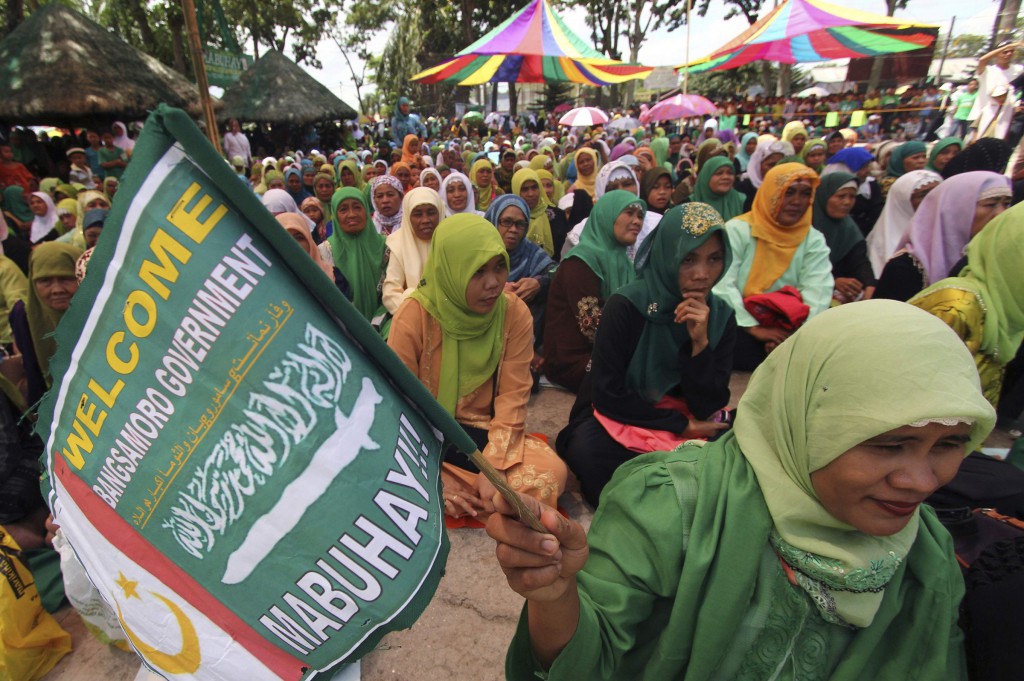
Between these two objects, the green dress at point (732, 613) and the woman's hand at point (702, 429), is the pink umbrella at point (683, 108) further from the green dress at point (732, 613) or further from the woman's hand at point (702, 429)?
the green dress at point (732, 613)

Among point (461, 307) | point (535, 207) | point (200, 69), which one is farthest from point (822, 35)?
Result: point (200, 69)

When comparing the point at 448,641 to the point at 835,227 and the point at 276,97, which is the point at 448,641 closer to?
the point at 835,227

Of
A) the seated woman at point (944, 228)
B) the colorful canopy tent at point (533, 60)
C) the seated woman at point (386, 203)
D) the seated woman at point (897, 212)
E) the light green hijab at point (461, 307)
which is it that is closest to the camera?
the light green hijab at point (461, 307)

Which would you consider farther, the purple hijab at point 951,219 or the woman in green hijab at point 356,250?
the woman in green hijab at point 356,250

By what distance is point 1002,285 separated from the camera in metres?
2.45

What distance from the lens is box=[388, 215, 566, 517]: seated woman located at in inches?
96.9

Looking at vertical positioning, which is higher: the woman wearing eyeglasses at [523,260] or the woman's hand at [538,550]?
the woman's hand at [538,550]

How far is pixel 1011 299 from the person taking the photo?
2.43 meters

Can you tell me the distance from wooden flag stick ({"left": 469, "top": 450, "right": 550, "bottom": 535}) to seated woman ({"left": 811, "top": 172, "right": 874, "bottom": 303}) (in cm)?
455

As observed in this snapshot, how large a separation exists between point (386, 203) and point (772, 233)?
3.41 m

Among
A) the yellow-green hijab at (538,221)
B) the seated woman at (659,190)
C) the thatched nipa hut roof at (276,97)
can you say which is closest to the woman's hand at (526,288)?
the yellow-green hijab at (538,221)

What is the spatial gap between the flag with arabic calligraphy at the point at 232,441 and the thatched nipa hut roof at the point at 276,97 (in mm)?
18985

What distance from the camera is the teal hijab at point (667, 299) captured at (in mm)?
2371

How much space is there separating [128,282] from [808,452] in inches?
46.6
